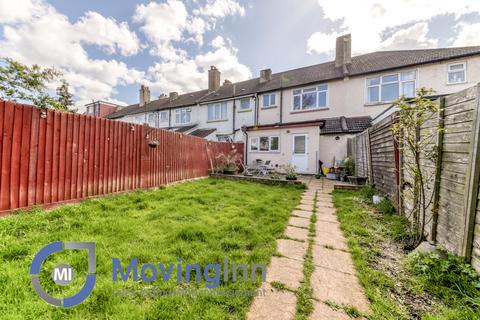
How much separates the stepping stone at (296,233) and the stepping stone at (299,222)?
0.20 m

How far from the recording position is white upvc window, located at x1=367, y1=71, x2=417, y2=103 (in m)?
10.5

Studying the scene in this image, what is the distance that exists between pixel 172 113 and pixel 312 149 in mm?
15242

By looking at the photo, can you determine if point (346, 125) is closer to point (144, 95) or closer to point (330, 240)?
point (330, 240)

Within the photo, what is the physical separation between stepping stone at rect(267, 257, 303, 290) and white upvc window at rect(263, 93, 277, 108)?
12924 millimetres

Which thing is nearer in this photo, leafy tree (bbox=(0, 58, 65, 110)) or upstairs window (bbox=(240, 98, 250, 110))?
leafy tree (bbox=(0, 58, 65, 110))

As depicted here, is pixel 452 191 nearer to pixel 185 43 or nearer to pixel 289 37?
pixel 289 37

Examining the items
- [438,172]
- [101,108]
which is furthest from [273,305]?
[101,108]

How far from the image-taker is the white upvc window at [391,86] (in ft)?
34.5

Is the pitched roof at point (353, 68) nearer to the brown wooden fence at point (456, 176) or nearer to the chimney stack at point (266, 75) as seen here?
the chimney stack at point (266, 75)

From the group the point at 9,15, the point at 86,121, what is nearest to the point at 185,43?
the point at 9,15

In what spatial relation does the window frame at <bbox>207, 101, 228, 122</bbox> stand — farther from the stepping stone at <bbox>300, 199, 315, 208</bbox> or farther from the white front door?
the stepping stone at <bbox>300, 199, 315, 208</bbox>

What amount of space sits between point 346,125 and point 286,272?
1102cm

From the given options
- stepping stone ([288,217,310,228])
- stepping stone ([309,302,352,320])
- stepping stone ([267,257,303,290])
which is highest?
stepping stone ([288,217,310,228])

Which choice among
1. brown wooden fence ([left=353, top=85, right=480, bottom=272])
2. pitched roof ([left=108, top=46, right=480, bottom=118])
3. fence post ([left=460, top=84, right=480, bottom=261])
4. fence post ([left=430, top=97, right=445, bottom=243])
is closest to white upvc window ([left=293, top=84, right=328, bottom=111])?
pitched roof ([left=108, top=46, right=480, bottom=118])
